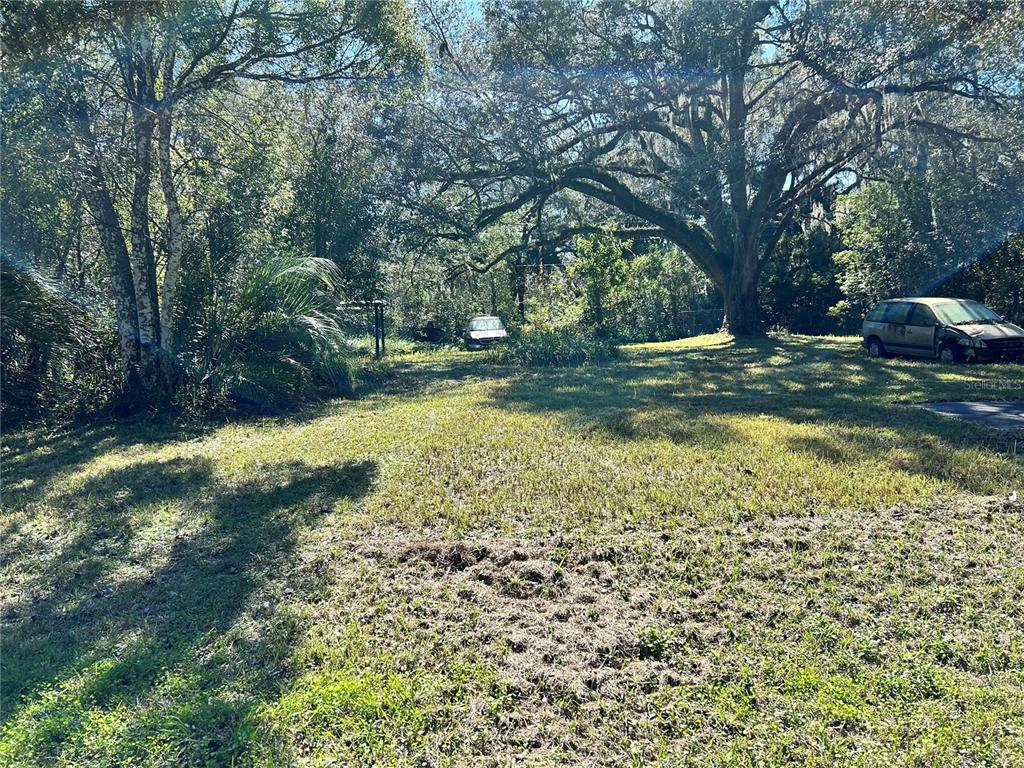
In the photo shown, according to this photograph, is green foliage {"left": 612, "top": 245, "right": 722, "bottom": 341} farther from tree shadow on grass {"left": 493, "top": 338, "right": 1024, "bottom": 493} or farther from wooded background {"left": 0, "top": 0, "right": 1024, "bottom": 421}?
tree shadow on grass {"left": 493, "top": 338, "right": 1024, "bottom": 493}

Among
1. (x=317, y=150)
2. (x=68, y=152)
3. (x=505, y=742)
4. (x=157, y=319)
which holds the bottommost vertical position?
(x=505, y=742)

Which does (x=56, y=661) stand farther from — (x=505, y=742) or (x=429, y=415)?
(x=429, y=415)

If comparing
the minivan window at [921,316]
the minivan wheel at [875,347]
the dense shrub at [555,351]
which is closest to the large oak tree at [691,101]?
the minivan window at [921,316]

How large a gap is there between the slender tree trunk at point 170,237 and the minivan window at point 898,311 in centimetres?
1378

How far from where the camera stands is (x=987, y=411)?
787 cm

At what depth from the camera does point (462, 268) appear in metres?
24.8

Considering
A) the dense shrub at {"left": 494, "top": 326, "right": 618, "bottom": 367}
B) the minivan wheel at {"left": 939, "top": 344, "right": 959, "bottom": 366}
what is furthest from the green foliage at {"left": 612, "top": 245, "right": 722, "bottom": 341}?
the minivan wheel at {"left": 939, "top": 344, "right": 959, "bottom": 366}

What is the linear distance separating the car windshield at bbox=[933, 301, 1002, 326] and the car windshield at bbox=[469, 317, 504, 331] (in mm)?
14389

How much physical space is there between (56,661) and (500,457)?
3.80 metres

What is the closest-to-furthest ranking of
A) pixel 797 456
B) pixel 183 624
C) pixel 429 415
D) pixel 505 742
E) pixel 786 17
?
pixel 505 742, pixel 183 624, pixel 797 456, pixel 429 415, pixel 786 17

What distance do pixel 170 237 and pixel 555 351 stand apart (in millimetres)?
8931

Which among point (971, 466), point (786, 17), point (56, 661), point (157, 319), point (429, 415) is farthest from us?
point (786, 17)

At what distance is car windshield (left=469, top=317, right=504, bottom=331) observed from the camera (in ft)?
79.8

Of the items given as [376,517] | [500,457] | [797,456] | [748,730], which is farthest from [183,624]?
[797,456]
